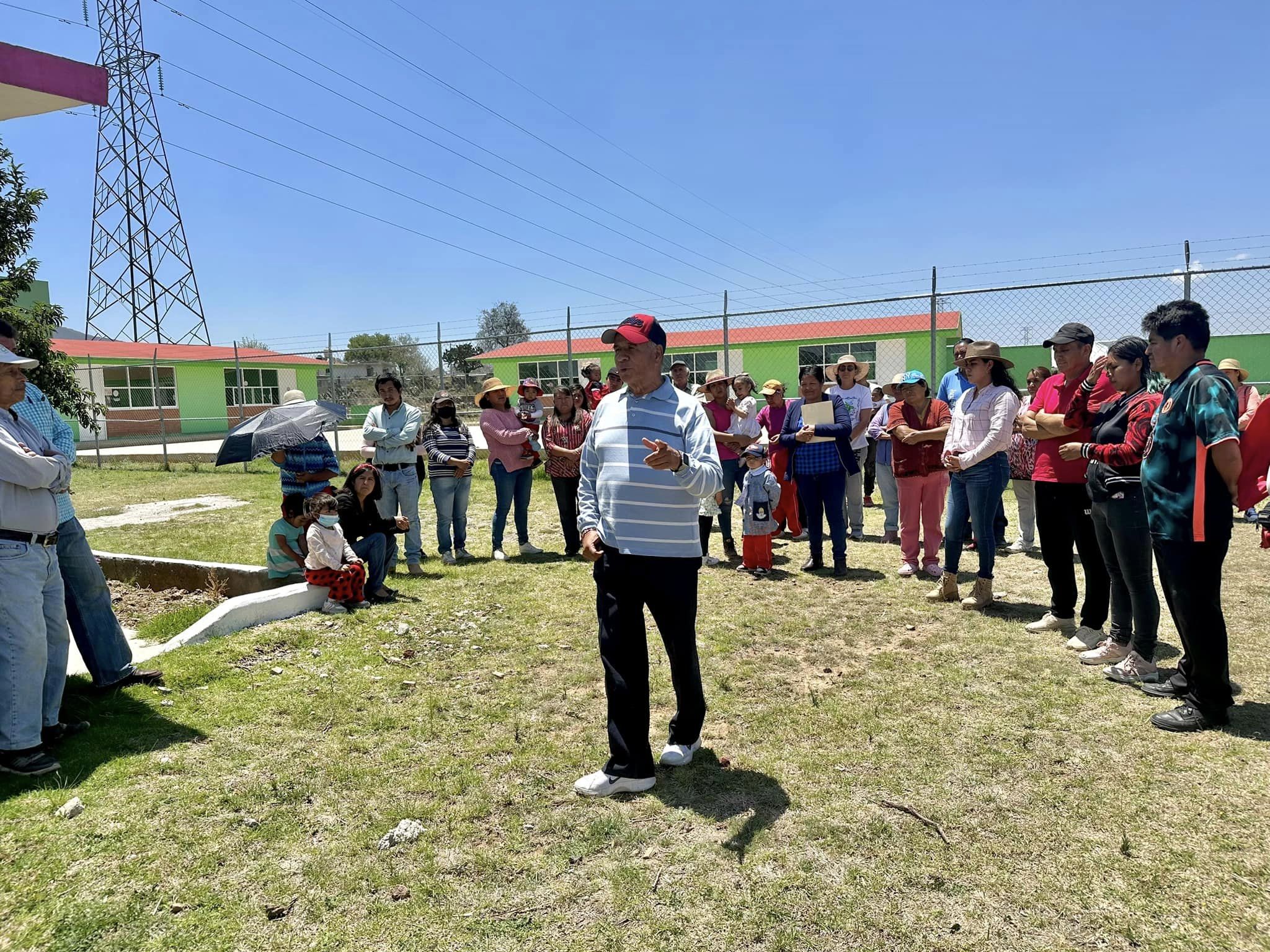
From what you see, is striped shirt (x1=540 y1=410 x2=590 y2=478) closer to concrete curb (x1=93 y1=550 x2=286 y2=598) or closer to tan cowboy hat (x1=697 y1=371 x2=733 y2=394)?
tan cowboy hat (x1=697 y1=371 x2=733 y2=394)

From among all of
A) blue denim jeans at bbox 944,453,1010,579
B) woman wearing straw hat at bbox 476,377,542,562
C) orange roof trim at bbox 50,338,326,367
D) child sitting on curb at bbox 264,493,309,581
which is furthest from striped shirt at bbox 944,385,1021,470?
orange roof trim at bbox 50,338,326,367

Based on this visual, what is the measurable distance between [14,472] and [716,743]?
11.3ft

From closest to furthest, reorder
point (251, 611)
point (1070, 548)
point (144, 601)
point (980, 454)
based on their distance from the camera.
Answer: point (1070, 548) → point (251, 611) → point (980, 454) → point (144, 601)

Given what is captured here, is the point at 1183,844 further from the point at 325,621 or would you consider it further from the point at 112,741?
the point at 325,621

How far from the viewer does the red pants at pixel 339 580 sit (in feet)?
20.6

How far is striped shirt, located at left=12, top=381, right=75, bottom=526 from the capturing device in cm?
407

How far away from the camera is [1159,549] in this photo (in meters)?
4.05

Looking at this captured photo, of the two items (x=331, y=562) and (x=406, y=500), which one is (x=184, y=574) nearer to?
(x=331, y=562)

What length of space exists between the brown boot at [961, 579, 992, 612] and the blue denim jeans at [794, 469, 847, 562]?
1561 millimetres

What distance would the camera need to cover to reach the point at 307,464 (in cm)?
686

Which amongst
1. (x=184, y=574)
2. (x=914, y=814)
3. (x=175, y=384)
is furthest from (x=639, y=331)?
(x=175, y=384)

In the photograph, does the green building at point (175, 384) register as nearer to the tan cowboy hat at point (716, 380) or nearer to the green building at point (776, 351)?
the green building at point (776, 351)

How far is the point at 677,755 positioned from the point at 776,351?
91.7ft

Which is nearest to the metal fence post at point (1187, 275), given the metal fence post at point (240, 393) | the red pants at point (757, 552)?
the red pants at point (757, 552)
